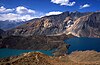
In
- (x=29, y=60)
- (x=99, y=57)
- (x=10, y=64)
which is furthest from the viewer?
(x=99, y=57)

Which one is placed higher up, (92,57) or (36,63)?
(36,63)

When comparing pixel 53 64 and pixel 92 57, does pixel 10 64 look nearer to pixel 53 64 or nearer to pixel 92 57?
pixel 53 64

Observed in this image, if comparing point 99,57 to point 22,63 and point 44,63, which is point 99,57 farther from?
A: point 22,63

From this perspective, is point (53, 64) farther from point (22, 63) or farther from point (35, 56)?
point (22, 63)

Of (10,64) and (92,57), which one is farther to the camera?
(92,57)

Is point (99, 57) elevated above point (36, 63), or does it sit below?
below

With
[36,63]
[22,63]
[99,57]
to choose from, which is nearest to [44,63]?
[36,63]

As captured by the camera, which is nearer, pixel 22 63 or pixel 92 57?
pixel 22 63

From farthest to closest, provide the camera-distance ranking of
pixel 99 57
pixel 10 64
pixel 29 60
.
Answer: pixel 99 57, pixel 29 60, pixel 10 64

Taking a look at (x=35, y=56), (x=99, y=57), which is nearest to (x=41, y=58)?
(x=35, y=56)
